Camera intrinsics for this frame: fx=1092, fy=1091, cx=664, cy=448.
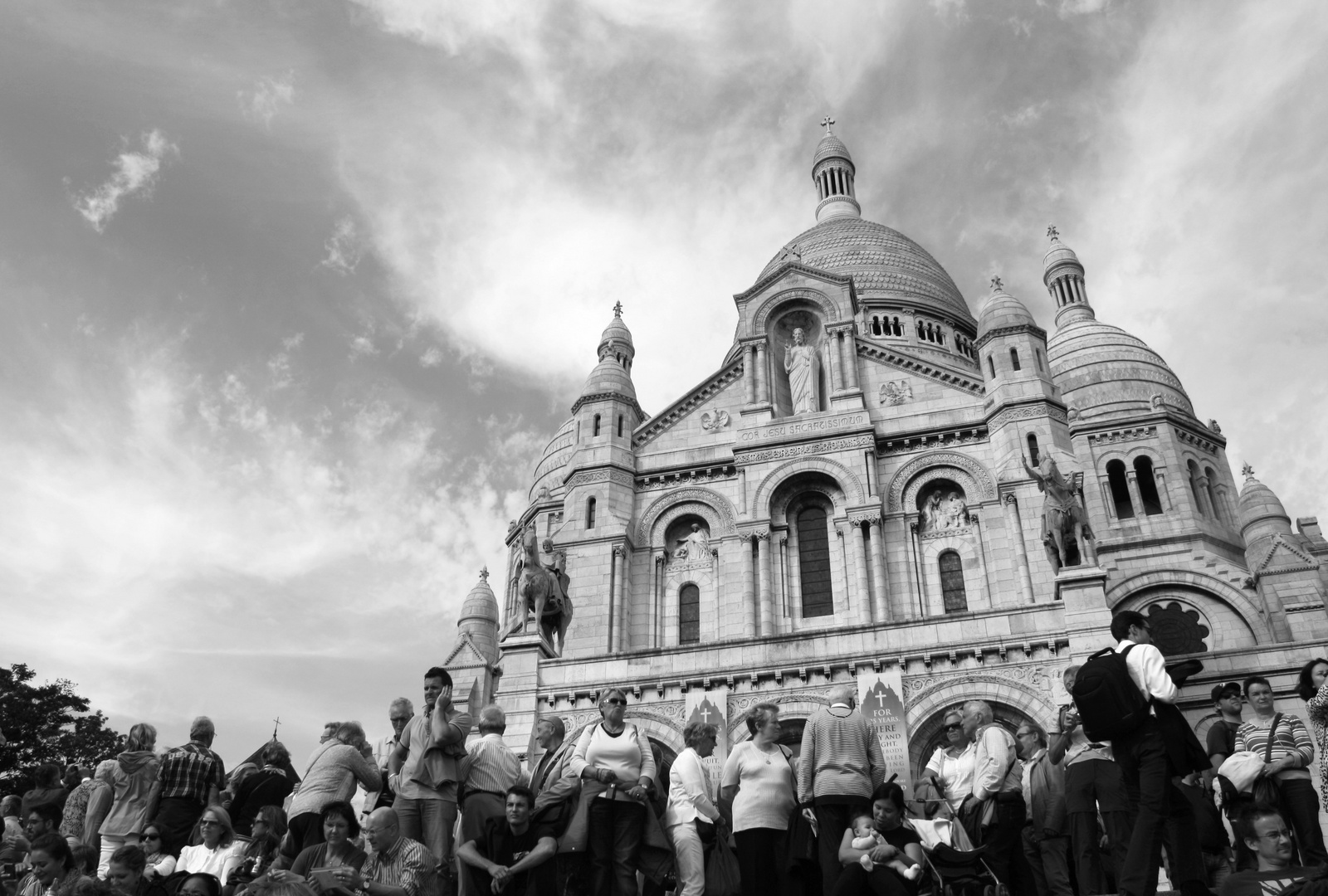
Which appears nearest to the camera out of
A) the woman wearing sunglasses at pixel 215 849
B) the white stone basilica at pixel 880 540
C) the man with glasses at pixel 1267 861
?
the man with glasses at pixel 1267 861

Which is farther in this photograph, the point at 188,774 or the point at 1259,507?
the point at 1259,507

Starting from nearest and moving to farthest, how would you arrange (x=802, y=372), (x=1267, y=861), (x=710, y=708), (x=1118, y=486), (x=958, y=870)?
(x=1267, y=861)
(x=958, y=870)
(x=710, y=708)
(x=802, y=372)
(x=1118, y=486)

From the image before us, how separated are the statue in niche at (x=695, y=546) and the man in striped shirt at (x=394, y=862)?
19947 millimetres

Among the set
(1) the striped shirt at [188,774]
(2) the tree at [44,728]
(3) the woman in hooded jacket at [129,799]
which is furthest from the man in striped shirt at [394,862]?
(2) the tree at [44,728]

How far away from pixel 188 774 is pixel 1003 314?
23920 mm

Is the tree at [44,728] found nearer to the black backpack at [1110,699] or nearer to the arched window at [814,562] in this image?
the arched window at [814,562]

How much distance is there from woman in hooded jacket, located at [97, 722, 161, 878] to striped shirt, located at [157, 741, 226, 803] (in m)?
0.17

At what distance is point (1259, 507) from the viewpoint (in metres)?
→ 33.7

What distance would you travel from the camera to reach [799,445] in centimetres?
2878

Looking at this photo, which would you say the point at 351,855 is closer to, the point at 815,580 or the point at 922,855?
the point at 922,855

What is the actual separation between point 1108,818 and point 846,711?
2370 millimetres

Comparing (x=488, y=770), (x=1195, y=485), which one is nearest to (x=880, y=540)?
(x=1195, y=485)

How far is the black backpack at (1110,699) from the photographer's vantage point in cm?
816

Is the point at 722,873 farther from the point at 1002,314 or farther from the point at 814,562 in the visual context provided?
the point at 1002,314
